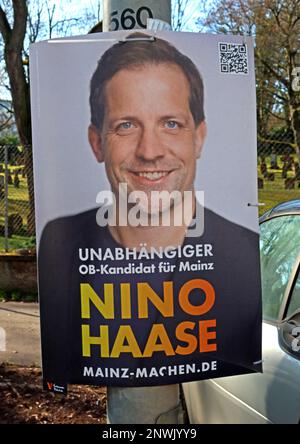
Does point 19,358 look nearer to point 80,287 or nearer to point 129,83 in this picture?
point 80,287

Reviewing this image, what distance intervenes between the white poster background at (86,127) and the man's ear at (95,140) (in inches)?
0.9

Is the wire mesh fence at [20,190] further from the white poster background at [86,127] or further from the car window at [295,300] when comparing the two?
the white poster background at [86,127]

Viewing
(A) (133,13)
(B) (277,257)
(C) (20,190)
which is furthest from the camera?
(C) (20,190)

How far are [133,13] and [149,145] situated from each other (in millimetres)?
737

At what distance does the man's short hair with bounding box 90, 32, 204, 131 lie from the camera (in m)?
2.68

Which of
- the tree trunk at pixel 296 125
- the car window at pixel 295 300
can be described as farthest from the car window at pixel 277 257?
the tree trunk at pixel 296 125

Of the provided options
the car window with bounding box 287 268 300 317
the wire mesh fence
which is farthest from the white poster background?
the wire mesh fence

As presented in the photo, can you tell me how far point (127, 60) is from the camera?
8.82 ft

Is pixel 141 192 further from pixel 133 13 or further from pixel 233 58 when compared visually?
pixel 133 13

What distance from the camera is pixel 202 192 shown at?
2742 mm

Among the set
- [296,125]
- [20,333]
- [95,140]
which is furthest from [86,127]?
[296,125]

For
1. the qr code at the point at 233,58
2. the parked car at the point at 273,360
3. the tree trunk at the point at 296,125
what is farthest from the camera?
the tree trunk at the point at 296,125

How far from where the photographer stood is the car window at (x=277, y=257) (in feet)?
10.3

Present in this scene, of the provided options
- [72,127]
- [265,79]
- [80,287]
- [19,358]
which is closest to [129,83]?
[72,127]
